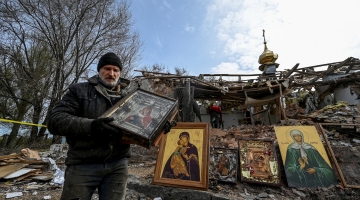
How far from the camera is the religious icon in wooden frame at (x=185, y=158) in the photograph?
11.5 feet

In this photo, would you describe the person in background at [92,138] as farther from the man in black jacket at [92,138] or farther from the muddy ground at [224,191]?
the muddy ground at [224,191]

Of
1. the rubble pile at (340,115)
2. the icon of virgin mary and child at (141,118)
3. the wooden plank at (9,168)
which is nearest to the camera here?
the icon of virgin mary and child at (141,118)

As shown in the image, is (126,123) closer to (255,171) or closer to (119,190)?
(119,190)

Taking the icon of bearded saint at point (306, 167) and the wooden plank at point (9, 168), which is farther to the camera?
the wooden plank at point (9, 168)

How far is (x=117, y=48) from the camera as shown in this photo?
40.9ft

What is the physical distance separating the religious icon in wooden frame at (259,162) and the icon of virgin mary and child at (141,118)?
3.07 m

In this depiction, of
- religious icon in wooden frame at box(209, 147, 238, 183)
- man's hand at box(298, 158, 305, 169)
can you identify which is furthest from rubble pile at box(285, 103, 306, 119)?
religious icon in wooden frame at box(209, 147, 238, 183)

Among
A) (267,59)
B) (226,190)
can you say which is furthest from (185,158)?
(267,59)

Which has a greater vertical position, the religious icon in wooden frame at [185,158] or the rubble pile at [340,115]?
the rubble pile at [340,115]

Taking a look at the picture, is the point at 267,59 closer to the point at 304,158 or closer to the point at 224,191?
the point at 304,158

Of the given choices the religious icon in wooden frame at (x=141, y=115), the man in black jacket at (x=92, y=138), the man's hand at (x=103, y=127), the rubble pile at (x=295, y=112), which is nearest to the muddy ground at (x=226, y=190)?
the man in black jacket at (x=92, y=138)

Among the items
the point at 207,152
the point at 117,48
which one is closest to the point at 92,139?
the point at 207,152

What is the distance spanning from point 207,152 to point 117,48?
11.2m

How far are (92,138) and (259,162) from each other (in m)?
3.65
